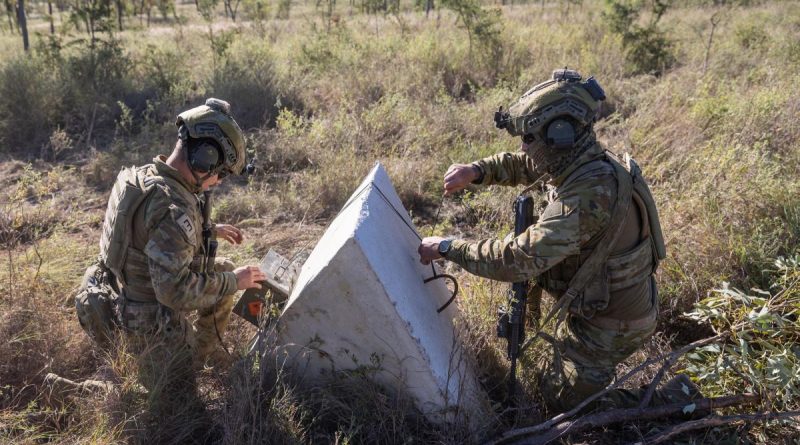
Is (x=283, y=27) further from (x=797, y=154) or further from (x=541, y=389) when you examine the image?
(x=541, y=389)

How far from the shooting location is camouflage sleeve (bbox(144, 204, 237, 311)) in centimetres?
253

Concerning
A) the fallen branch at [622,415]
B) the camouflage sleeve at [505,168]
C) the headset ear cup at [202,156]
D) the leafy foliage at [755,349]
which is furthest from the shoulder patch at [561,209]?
the headset ear cup at [202,156]

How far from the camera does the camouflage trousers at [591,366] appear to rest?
2830 millimetres

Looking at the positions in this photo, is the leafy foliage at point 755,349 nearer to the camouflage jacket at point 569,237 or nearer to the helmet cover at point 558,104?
the camouflage jacket at point 569,237

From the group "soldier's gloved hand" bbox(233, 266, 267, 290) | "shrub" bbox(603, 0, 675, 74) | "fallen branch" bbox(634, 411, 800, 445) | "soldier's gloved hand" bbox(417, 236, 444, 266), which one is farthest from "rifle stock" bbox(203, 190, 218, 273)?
"shrub" bbox(603, 0, 675, 74)

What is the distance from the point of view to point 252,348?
269 centimetres

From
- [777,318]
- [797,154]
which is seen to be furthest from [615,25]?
[777,318]

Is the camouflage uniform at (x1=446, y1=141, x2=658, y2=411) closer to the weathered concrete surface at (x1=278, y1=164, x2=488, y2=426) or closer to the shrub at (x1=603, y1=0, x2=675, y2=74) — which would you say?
the weathered concrete surface at (x1=278, y1=164, x2=488, y2=426)

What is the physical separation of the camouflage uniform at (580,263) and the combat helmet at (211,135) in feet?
3.88

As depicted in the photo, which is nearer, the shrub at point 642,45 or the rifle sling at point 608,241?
the rifle sling at point 608,241

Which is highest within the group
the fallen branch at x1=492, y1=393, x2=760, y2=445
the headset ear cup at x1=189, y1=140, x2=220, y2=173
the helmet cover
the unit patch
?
the helmet cover

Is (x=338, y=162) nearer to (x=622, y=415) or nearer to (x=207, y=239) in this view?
(x=207, y=239)

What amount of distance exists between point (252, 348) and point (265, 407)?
0.29 m

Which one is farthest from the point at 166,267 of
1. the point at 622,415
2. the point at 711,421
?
the point at 711,421
